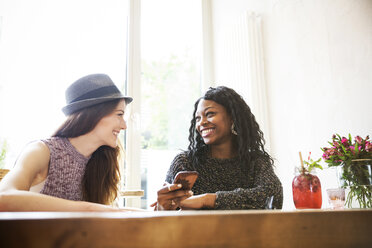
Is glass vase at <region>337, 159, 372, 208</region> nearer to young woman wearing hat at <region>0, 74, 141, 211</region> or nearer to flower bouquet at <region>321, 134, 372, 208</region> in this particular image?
flower bouquet at <region>321, 134, 372, 208</region>

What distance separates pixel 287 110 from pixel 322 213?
2.16 meters

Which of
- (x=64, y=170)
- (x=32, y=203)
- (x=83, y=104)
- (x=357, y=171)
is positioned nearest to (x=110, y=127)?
(x=83, y=104)

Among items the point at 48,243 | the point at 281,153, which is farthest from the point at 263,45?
the point at 48,243

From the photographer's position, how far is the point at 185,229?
365 millimetres

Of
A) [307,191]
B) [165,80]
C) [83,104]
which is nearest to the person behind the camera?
[307,191]

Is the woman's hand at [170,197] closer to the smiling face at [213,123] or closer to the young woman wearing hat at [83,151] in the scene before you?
the young woman wearing hat at [83,151]

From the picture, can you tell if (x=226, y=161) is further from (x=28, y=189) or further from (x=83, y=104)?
(x=28, y=189)

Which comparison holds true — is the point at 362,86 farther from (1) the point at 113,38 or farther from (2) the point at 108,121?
(1) the point at 113,38

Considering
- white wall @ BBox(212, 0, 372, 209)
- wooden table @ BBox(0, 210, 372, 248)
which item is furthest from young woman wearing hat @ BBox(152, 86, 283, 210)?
wooden table @ BBox(0, 210, 372, 248)

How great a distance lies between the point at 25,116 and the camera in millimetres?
2637

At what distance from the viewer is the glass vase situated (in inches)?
44.2

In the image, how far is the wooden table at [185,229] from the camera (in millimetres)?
314

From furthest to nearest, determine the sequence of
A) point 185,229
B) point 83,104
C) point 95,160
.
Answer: point 95,160
point 83,104
point 185,229

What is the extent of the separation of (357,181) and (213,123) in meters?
0.74
